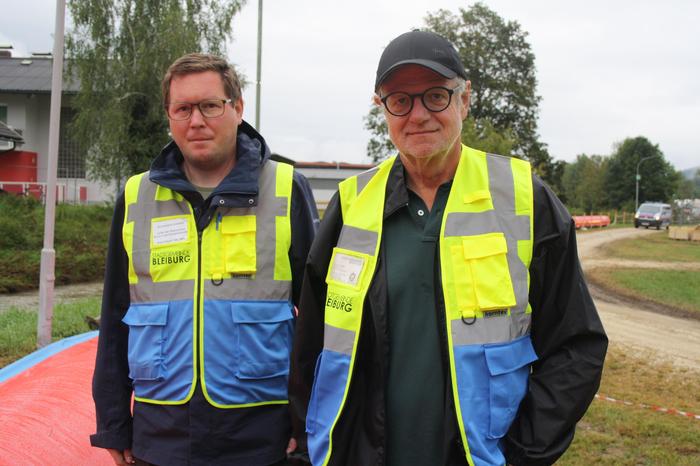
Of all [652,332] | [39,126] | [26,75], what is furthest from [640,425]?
[26,75]

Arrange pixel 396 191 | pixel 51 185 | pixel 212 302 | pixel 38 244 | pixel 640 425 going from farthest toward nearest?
1. pixel 38 244
2. pixel 51 185
3. pixel 640 425
4. pixel 212 302
5. pixel 396 191

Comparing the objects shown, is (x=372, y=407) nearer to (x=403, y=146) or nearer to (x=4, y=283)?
(x=403, y=146)

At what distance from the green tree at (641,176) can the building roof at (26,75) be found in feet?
219

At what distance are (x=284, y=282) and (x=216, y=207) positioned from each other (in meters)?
0.38

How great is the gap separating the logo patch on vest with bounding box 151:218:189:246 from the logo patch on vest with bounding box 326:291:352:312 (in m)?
0.67

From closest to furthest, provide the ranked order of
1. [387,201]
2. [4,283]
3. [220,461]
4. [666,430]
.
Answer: [387,201] < [220,461] < [666,430] < [4,283]

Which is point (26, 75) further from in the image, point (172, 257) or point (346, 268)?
point (346, 268)

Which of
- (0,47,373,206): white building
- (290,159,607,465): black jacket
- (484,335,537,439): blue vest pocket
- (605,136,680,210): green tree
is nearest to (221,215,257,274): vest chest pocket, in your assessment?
(290,159,607,465): black jacket

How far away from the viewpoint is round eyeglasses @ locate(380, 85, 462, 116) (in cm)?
213

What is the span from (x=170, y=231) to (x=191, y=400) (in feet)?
2.09

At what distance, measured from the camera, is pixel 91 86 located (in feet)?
84.0

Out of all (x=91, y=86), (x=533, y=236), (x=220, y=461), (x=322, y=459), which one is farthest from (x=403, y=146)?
(x=91, y=86)

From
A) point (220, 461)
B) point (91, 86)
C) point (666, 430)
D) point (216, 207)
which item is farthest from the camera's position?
point (91, 86)

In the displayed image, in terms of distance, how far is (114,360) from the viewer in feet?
8.49
